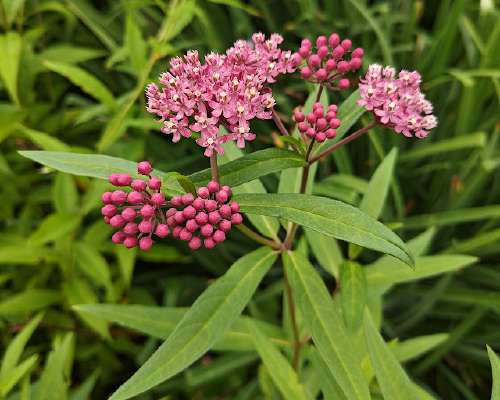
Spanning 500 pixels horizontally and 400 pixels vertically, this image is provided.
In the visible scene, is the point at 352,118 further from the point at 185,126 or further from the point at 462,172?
the point at 462,172

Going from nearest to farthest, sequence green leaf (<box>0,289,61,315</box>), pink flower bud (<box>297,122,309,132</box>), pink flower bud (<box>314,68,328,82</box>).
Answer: pink flower bud (<box>297,122,309,132</box>), pink flower bud (<box>314,68,328,82</box>), green leaf (<box>0,289,61,315</box>)

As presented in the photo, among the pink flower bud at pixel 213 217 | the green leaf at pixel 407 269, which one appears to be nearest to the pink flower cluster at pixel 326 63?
the pink flower bud at pixel 213 217

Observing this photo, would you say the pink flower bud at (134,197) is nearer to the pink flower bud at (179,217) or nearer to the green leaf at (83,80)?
the pink flower bud at (179,217)

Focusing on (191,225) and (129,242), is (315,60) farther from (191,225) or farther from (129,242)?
(129,242)

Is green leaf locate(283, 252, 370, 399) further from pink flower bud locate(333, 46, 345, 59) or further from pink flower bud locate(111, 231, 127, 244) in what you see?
pink flower bud locate(333, 46, 345, 59)

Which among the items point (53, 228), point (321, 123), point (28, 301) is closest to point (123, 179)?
point (321, 123)

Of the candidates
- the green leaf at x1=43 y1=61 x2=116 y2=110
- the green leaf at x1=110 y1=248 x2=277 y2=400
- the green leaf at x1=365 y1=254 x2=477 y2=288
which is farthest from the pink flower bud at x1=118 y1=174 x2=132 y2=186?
the green leaf at x1=43 y1=61 x2=116 y2=110
